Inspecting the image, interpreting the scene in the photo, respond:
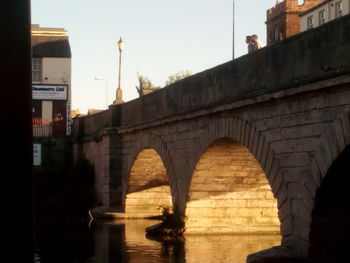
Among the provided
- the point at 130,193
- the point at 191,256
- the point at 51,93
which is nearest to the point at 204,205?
the point at 191,256

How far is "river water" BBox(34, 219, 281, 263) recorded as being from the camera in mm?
12750

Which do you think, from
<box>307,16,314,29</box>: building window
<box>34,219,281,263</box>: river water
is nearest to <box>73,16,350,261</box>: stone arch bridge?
<box>34,219,281,263</box>: river water

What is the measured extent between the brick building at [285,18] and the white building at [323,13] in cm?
104

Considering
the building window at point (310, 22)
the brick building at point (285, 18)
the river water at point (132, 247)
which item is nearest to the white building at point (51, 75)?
the brick building at point (285, 18)

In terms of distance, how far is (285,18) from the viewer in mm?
→ 37688

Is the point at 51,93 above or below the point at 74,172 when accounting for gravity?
above

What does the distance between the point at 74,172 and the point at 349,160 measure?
19.1 metres

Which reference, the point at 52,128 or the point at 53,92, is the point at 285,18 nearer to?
the point at 53,92

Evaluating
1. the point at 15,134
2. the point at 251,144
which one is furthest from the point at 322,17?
the point at 15,134

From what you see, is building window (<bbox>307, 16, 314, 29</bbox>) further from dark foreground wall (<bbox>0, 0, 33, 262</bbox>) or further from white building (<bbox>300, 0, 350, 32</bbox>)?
dark foreground wall (<bbox>0, 0, 33, 262</bbox>)

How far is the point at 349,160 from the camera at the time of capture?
30.0 ft

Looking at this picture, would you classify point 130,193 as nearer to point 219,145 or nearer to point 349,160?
point 219,145

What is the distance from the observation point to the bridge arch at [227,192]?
15008 millimetres

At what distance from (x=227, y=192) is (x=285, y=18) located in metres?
23.8
